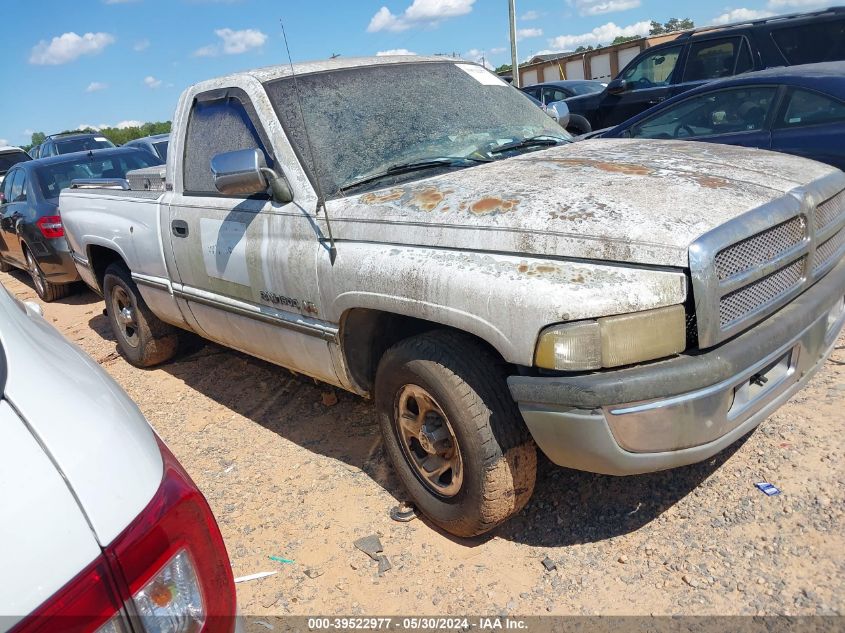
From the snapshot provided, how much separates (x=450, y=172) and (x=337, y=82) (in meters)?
0.84

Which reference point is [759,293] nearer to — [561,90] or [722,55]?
[722,55]

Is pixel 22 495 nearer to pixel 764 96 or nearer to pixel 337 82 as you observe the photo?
pixel 337 82

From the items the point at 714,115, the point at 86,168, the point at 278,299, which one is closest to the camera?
the point at 278,299

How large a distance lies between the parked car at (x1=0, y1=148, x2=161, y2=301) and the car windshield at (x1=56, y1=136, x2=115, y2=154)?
668 cm

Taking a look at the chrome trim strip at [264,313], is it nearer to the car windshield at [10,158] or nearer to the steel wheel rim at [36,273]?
the steel wheel rim at [36,273]

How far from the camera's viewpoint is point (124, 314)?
5.46m

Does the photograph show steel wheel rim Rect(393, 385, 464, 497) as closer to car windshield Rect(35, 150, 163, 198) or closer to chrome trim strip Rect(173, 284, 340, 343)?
chrome trim strip Rect(173, 284, 340, 343)

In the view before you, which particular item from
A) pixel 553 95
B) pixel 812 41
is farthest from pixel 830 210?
pixel 553 95

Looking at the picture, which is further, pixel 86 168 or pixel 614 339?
pixel 86 168

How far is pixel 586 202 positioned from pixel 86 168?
8.11 m

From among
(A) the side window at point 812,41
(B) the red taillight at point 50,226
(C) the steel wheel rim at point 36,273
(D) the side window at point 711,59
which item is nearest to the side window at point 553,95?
(D) the side window at point 711,59

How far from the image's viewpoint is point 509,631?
240 cm

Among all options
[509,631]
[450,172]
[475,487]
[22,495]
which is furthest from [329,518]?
[22,495]

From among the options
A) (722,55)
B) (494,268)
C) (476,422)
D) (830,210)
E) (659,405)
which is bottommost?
(476,422)
